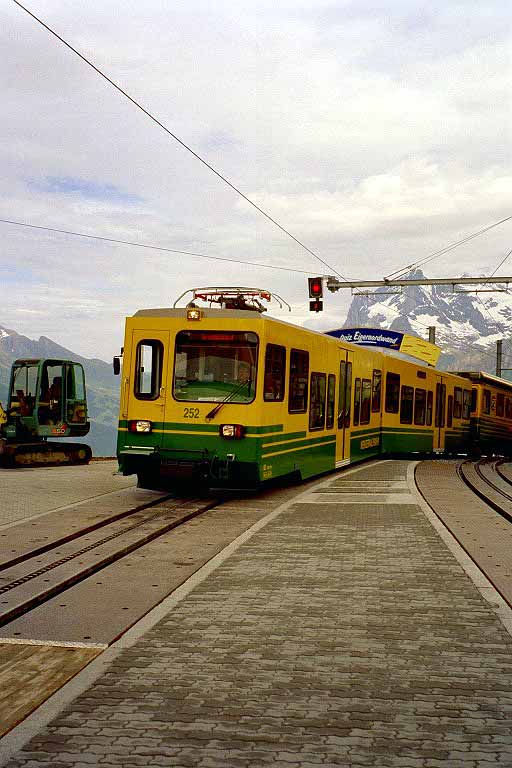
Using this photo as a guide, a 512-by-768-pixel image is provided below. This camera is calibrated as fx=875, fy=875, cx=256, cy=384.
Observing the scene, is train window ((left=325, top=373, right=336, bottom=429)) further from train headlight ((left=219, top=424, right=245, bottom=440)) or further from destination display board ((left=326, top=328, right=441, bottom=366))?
destination display board ((left=326, top=328, right=441, bottom=366))

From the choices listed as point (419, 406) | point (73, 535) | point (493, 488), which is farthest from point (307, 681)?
point (419, 406)

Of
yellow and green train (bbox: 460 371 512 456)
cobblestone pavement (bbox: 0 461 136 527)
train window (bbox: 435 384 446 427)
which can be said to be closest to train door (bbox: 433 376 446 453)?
train window (bbox: 435 384 446 427)

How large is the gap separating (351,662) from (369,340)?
2293 centimetres

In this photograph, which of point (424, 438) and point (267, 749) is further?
point (424, 438)

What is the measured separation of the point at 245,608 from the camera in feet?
22.4

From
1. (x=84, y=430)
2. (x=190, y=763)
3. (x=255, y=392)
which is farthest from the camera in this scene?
(x=84, y=430)

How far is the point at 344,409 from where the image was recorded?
1938 cm

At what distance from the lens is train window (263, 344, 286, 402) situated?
13.9m

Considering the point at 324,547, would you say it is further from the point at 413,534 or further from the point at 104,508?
the point at 104,508

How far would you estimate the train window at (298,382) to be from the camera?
593 inches

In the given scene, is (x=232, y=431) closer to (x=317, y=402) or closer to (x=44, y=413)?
(x=317, y=402)

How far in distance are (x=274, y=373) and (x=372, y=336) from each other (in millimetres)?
14320

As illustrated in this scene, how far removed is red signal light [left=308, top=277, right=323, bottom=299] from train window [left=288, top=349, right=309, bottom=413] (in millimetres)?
10462

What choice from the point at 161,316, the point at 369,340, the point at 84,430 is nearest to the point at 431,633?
the point at 161,316
